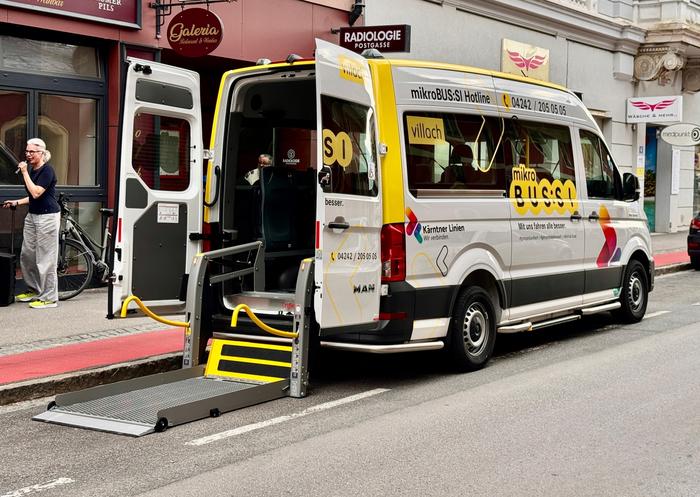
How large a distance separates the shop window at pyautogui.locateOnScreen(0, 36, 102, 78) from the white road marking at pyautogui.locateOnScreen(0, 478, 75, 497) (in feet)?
25.8

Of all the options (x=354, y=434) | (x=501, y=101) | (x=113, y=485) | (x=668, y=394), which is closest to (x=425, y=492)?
(x=354, y=434)

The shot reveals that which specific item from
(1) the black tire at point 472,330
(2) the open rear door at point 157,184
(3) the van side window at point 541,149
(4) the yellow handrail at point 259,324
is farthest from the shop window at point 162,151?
(3) the van side window at point 541,149

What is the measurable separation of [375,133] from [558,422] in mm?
2611

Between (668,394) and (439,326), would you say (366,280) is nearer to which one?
(439,326)

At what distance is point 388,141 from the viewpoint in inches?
293

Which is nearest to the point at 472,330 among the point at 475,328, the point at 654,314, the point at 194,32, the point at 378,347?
the point at 475,328

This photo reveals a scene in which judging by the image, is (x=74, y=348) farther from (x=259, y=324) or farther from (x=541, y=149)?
(x=541, y=149)

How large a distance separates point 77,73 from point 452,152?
6.57 metres

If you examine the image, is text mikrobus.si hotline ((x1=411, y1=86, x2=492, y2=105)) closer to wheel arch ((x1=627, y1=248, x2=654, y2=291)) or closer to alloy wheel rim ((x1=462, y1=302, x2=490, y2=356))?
alloy wheel rim ((x1=462, y1=302, x2=490, y2=356))

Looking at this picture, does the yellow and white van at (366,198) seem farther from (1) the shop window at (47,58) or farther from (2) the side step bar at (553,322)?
(1) the shop window at (47,58)

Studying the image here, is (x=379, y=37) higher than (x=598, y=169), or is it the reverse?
(x=379, y=37)

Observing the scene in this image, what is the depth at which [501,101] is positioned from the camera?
28.2 ft

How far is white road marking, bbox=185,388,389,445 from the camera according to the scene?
6.02m

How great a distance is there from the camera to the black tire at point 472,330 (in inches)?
311
